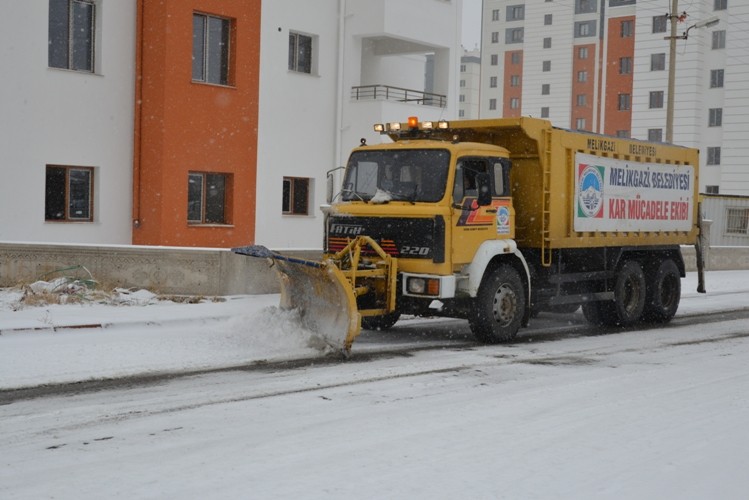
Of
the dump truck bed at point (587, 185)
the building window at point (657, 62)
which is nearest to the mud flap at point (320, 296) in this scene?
the dump truck bed at point (587, 185)

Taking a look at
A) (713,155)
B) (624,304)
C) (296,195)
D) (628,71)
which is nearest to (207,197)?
(296,195)

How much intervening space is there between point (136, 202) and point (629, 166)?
37.0ft

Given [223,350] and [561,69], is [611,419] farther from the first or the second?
[561,69]

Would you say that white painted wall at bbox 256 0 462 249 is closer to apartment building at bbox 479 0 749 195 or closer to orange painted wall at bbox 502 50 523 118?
apartment building at bbox 479 0 749 195

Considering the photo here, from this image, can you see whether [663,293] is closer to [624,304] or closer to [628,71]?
[624,304]

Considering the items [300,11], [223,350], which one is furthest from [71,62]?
[223,350]

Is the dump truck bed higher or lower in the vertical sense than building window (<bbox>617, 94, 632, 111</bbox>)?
lower

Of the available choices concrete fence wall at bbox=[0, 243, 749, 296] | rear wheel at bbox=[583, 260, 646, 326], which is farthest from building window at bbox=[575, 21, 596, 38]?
concrete fence wall at bbox=[0, 243, 749, 296]

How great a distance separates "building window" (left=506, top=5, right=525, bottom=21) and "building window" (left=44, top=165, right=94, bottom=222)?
90.4 metres

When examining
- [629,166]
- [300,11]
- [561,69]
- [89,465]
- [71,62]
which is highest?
[561,69]

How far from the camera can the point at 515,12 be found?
107 meters

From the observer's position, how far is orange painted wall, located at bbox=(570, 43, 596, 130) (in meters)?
90.1

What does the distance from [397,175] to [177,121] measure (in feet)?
33.0

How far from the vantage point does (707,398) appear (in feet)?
31.6
